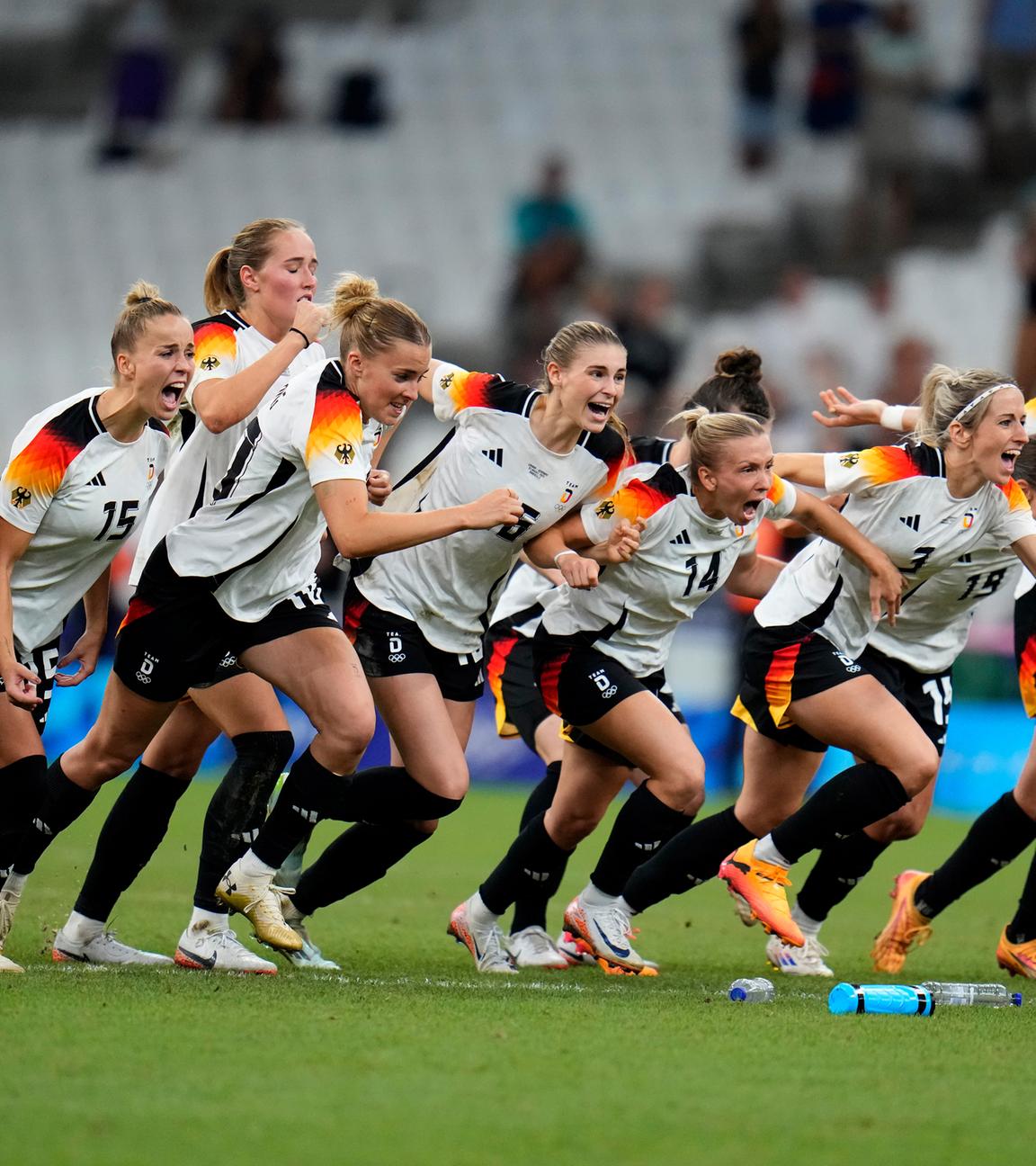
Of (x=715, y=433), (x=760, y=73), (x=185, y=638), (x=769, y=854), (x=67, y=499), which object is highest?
(x=760, y=73)

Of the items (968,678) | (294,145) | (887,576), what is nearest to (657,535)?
(887,576)

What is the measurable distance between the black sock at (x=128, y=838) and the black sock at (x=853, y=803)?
7.39 ft

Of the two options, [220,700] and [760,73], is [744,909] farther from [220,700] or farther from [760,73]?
[760,73]

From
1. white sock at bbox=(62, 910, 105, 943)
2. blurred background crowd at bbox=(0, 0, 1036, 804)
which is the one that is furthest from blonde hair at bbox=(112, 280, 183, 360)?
blurred background crowd at bbox=(0, 0, 1036, 804)

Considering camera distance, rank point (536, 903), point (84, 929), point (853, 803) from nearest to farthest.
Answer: point (84, 929)
point (853, 803)
point (536, 903)

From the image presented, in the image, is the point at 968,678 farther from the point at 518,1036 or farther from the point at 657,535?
the point at 518,1036

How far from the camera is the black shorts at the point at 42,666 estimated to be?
570 cm

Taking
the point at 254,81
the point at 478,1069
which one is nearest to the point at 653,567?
the point at 478,1069

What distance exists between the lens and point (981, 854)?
6805 mm

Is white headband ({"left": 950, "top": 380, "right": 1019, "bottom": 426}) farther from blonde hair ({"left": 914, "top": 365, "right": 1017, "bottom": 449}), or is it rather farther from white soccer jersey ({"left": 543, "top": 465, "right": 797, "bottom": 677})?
white soccer jersey ({"left": 543, "top": 465, "right": 797, "bottom": 677})

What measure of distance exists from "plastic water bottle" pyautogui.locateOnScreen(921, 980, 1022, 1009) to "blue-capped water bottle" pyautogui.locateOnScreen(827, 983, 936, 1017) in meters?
0.24

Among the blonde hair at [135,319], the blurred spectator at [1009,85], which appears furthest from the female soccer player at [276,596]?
the blurred spectator at [1009,85]

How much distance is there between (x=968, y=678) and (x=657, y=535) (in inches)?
289

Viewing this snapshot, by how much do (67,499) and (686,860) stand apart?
252 cm
